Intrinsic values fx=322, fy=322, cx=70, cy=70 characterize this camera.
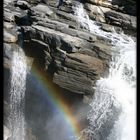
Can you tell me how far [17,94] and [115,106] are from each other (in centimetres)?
454

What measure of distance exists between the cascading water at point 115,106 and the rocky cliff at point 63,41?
404 mm

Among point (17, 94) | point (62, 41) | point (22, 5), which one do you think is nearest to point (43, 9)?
point (22, 5)

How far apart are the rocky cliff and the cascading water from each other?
0.40 meters

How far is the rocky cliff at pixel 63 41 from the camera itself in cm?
1398

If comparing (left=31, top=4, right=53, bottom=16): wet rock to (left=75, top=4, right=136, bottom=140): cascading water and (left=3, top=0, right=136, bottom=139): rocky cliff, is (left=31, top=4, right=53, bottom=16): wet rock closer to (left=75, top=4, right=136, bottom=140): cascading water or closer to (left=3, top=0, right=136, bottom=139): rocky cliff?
(left=3, top=0, right=136, bottom=139): rocky cliff

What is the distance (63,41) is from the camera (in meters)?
14.6

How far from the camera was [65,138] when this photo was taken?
14.9 meters

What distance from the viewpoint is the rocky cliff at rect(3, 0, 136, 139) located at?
550 inches

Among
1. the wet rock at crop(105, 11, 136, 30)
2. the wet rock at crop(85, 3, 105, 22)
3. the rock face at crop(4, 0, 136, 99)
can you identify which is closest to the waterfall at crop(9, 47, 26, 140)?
the rock face at crop(4, 0, 136, 99)

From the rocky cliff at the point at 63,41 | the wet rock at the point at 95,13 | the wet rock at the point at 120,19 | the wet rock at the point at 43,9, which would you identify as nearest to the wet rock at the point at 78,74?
the rocky cliff at the point at 63,41

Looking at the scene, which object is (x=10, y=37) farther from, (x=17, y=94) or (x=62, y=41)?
(x=17, y=94)

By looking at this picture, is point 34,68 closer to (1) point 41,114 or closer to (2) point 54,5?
(1) point 41,114

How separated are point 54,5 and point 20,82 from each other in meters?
5.91

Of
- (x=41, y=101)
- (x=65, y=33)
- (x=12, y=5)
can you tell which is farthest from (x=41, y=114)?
(x=12, y=5)
